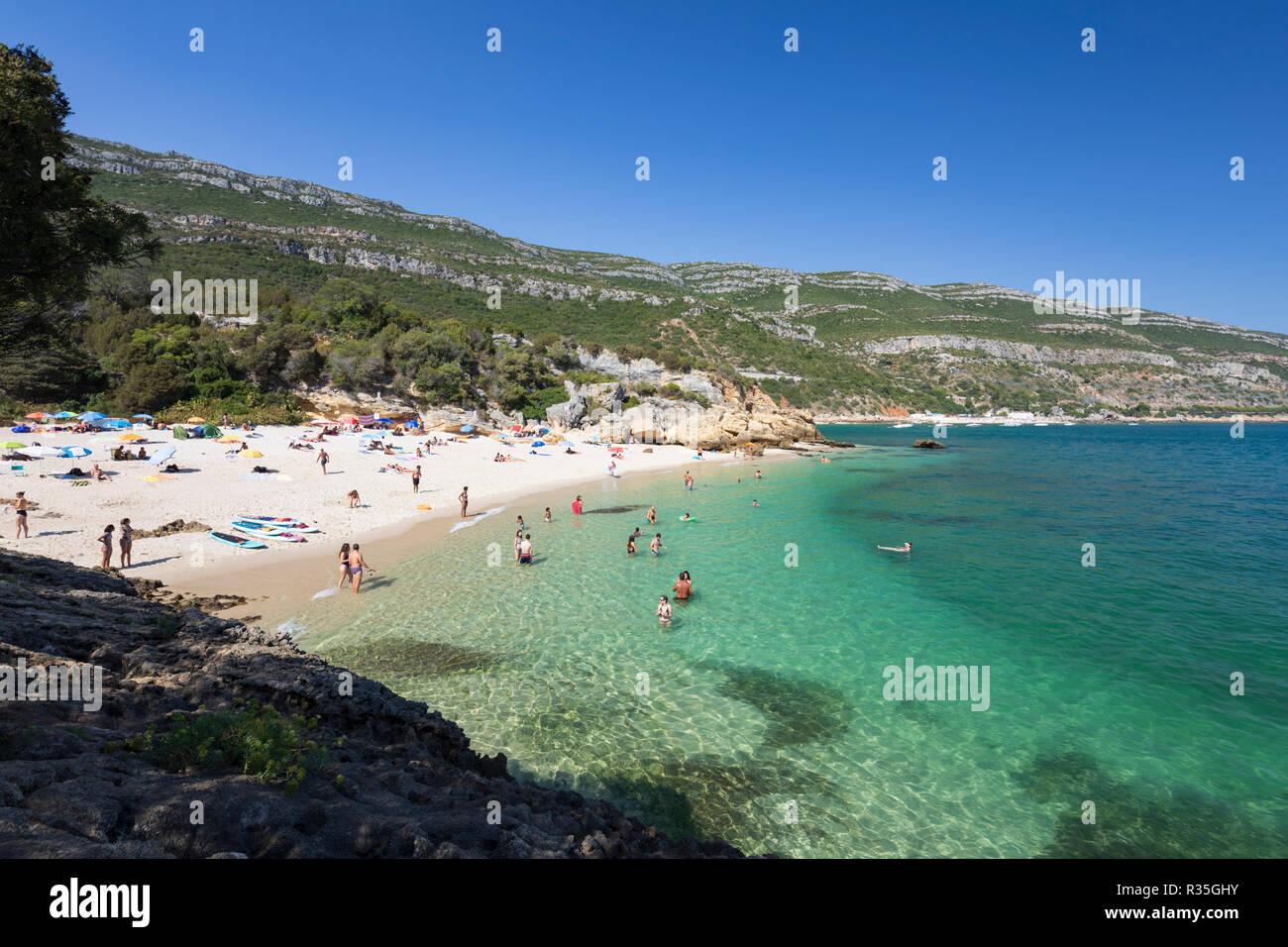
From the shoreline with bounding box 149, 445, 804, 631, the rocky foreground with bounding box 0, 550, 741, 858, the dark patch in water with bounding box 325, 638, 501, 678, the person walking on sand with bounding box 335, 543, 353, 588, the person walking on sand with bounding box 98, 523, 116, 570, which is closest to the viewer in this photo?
the rocky foreground with bounding box 0, 550, 741, 858

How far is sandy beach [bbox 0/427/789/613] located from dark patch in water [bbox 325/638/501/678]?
13.2ft

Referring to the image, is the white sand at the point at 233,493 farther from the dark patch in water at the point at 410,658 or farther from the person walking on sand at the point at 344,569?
the dark patch in water at the point at 410,658

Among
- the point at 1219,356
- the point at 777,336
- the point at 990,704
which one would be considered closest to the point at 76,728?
the point at 990,704

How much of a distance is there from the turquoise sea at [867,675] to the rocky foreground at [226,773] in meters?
2.32

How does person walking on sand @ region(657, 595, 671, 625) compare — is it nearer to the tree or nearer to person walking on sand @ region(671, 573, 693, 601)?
person walking on sand @ region(671, 573, 693, 601)

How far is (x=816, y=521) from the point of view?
1197 inches

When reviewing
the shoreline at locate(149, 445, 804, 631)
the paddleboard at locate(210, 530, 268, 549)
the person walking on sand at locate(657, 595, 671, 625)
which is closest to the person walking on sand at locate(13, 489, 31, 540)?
the shoreline at locate(149, 445, 804, 631)

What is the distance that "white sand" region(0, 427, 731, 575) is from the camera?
18.5 metres

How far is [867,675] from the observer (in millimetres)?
13266

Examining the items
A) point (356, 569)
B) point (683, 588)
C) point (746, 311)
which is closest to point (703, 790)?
point (683, 588)

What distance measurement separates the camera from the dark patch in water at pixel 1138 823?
322 inches

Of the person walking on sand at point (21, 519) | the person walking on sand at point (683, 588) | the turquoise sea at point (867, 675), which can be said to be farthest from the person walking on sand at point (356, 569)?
the person walking on sand at point (21, 519)

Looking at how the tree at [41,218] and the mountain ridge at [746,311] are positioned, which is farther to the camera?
the mountain ridge at [746,311]
